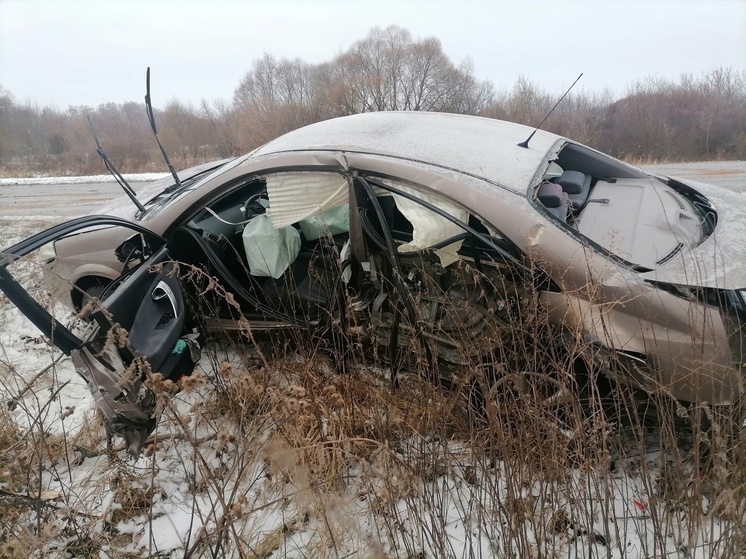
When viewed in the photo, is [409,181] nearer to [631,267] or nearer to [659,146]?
[631,267]

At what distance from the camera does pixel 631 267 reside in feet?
6.48

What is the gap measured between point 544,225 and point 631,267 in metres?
0.43

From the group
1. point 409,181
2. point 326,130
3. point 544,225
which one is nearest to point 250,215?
point 326,130

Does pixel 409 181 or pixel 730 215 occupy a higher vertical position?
pixel 409 181

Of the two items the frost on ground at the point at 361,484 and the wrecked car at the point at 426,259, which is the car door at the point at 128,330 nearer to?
the wrecked car at the point at 426,259

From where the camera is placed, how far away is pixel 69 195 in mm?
10852

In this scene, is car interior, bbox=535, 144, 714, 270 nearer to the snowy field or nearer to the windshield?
the snowy field

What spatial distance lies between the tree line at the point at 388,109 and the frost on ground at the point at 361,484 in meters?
17.8

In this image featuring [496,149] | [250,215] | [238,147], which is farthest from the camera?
[238,147]

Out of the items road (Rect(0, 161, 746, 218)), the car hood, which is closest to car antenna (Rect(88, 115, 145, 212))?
the car hood

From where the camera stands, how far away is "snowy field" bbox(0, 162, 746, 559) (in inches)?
58.7

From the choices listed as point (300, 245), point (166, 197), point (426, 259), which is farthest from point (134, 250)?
point (426, 259)

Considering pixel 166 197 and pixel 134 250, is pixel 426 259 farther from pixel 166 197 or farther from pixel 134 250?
pixel 166 197

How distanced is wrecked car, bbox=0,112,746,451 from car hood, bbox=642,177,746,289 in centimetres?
1
